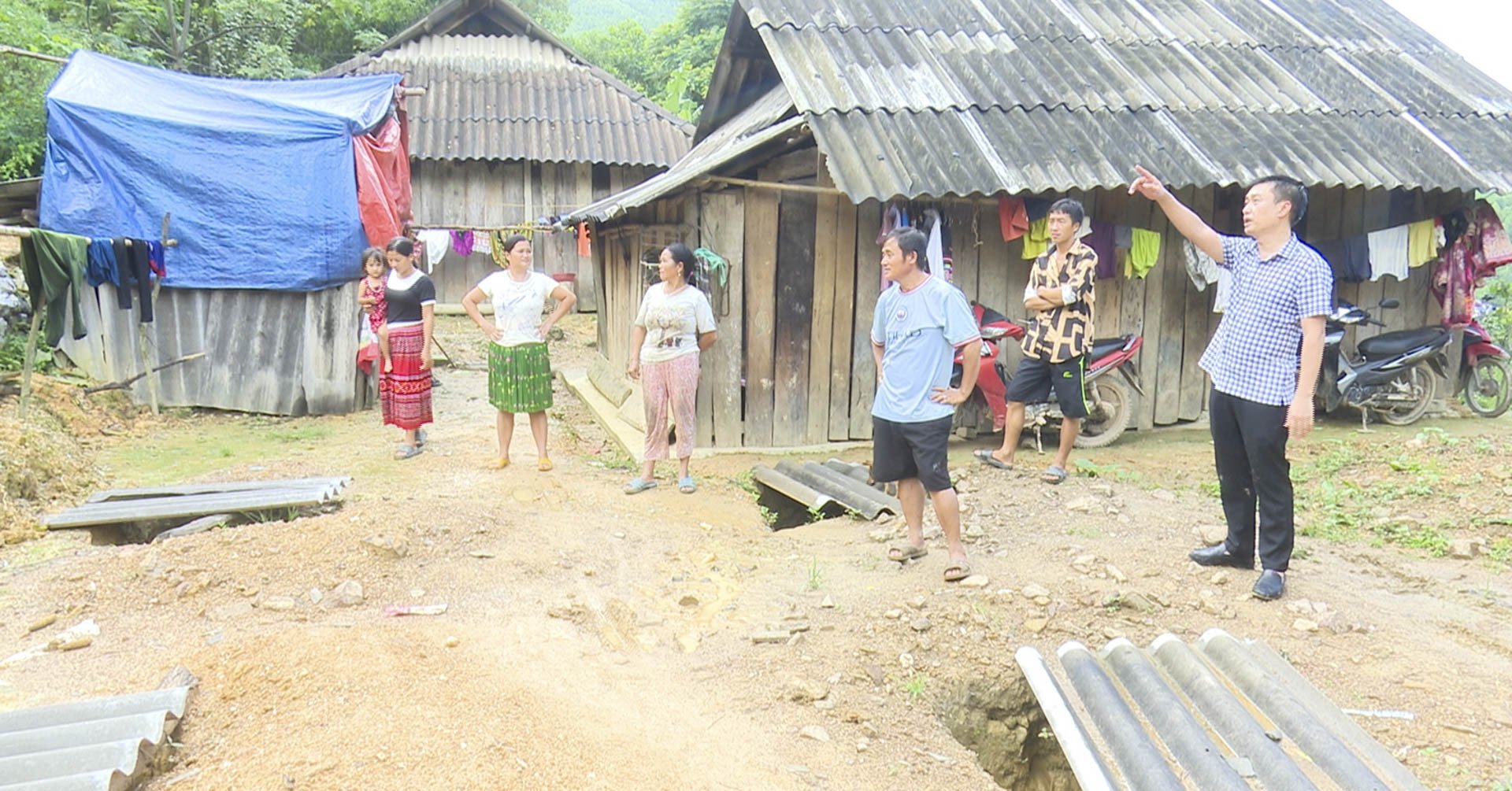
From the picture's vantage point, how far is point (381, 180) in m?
9.15

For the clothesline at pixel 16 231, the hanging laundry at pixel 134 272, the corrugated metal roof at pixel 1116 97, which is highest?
the corrugated metal roof at pixel 1116 97

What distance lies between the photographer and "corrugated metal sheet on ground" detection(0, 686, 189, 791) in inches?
100

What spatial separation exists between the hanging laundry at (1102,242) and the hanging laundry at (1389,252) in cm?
234

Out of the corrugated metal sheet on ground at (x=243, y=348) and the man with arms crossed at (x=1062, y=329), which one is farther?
the corrugated metal sheet on ground at (x=243, y=348)

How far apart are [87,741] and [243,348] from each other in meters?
6.52

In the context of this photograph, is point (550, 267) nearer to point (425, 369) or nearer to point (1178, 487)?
point (425, 369)

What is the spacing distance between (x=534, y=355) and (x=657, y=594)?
2508 millimetres

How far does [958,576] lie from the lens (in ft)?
13.7

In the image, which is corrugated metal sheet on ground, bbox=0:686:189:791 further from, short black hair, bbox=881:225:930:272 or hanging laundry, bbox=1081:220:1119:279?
hanging laundry, bbox=1081:220:1119:279

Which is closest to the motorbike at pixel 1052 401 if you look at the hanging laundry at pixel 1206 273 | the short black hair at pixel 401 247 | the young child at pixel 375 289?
the hanging laundry at pixel 1206 273

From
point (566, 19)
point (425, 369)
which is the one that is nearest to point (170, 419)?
point (425, 369)

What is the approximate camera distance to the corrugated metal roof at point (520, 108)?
14836 millimetres

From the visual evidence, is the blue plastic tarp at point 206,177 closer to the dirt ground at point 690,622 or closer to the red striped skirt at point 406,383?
the red striped skirt at point 406,383

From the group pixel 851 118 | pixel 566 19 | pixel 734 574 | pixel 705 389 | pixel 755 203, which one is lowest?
pixel 734 574
